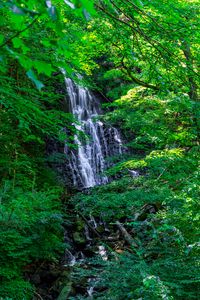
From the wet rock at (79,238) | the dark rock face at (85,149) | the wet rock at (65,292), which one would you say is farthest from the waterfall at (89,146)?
the wet rock at (65,292)

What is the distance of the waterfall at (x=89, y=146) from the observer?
1432 cm

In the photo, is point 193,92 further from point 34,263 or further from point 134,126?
point 34,263

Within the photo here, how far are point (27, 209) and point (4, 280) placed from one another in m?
1.12

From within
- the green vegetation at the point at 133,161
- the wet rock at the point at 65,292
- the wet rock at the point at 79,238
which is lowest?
the wet rock at the point at 65,292

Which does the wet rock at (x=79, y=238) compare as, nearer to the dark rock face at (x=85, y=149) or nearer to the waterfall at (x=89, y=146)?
the dark rock face at (x=85, y=149)

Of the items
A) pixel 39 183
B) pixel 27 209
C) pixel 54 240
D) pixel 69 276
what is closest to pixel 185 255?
pixel 27 209

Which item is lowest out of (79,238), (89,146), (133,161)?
(79,238)

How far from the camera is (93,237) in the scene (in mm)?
9695

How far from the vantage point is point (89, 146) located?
15617mm

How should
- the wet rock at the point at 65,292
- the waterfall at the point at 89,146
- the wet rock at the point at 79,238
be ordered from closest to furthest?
1. the wet rock at the point at 65,292
2. the wet rock at the point at 79,238
3. the waterfall at the point at 89,146

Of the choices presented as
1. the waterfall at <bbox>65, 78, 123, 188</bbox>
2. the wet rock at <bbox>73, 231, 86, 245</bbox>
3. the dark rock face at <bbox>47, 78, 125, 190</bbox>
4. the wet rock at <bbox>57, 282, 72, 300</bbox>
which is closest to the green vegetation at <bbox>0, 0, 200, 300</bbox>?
the wet rock at <bbox>57, 282, 72, 300</bbox>

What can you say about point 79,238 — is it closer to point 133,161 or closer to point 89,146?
point 133,161

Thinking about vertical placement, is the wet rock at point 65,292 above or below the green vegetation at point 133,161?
below

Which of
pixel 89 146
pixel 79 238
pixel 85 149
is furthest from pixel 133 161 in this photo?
pixel 89 146
